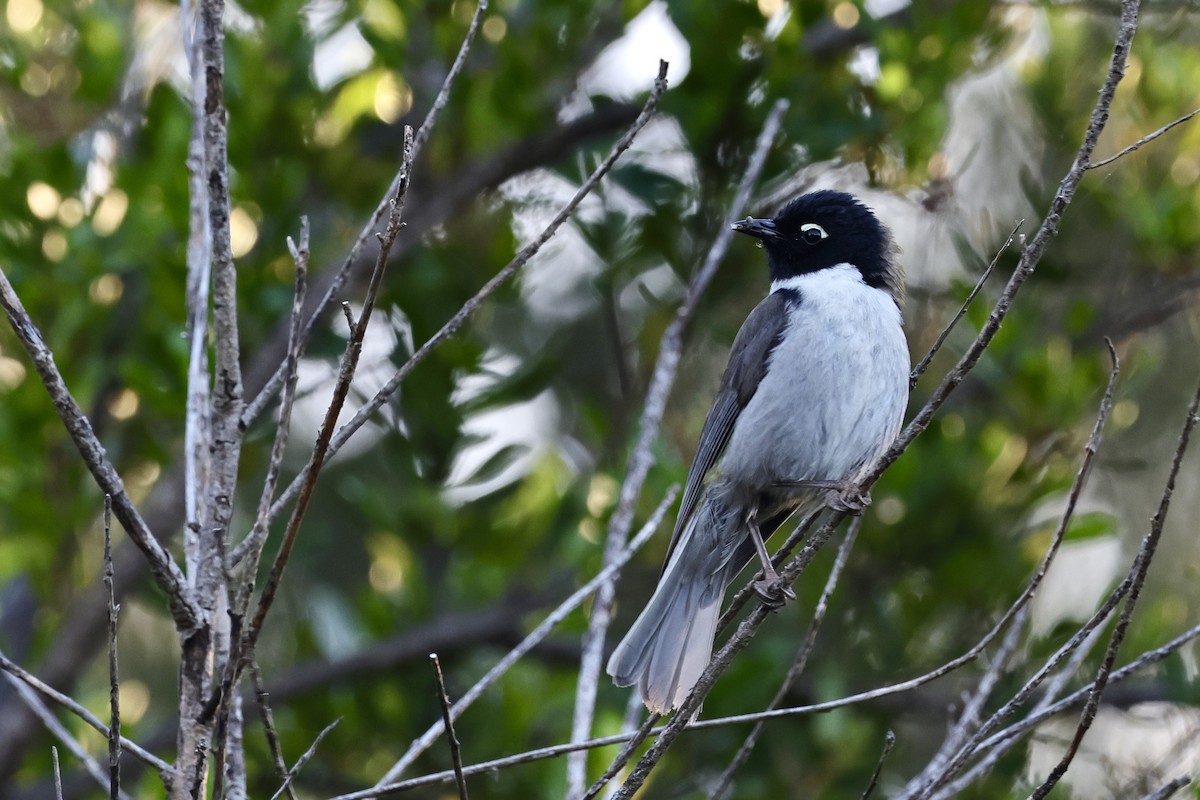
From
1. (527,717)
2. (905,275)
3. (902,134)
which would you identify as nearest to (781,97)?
(902,134)

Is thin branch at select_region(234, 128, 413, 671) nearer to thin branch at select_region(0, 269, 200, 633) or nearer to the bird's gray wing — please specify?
thin branch at select_region(0, 269, 200, 633)

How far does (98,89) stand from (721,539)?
307 cm

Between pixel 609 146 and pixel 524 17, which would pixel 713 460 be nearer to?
pixel 609 146

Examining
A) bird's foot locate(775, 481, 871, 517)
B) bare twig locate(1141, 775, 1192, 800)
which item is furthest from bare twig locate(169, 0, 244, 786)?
bare twig locate(1141, 775, 1192, 800)

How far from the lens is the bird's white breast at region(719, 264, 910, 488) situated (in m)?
4.11

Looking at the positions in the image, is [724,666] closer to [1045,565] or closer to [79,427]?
→ [1045,565]

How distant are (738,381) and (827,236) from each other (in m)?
0.69

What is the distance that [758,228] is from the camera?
465 centimetres

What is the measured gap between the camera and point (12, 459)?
488 cm

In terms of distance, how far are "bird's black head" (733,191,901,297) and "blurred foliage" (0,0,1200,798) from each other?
0.29 meters

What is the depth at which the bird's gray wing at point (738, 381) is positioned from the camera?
442 cm

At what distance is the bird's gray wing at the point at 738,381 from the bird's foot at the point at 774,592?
1049 mm

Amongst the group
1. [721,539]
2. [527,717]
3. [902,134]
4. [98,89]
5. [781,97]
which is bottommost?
[527,717]

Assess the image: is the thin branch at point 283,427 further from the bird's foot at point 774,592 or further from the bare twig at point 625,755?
the bird's foot at point 774,592
